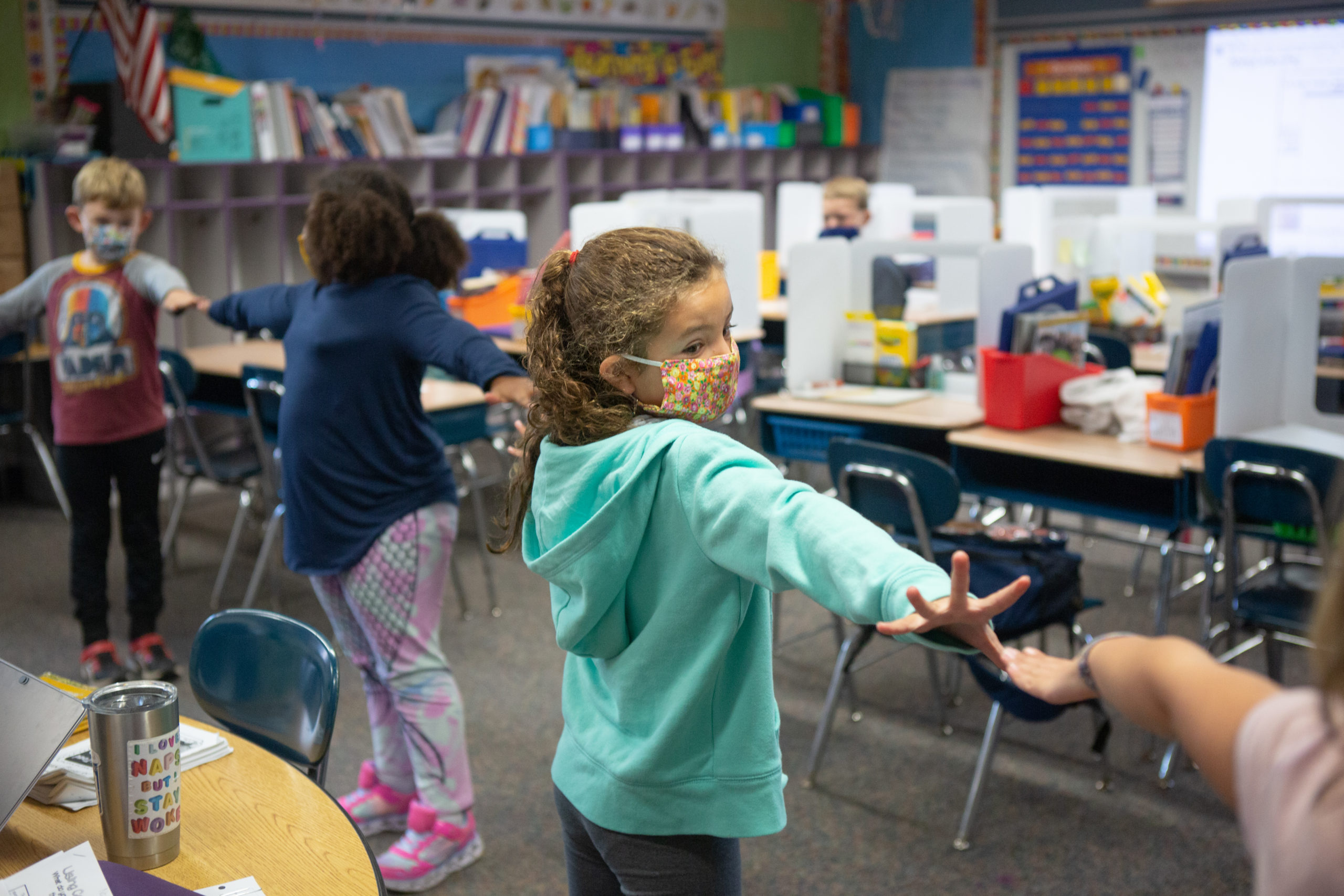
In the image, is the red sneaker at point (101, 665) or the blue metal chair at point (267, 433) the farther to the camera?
the blue metal chair at point (267, 433)

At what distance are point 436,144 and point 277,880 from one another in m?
6.00

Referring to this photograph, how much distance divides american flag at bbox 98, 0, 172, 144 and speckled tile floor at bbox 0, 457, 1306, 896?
229 cm

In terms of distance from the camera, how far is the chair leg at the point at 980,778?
2613 millimetres

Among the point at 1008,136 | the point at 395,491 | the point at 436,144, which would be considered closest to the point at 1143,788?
the point at 395,491

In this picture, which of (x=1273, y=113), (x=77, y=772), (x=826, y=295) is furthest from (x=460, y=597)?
(x=1273, y=113)

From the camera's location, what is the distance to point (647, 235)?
1.25 metres

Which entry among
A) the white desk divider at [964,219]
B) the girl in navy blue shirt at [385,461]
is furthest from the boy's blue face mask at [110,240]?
the white desk divider at [964,219]

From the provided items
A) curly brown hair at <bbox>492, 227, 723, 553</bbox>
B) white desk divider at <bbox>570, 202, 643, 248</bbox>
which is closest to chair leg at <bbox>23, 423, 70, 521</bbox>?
white desk divider at <bbox>570, 202, 643, 248</bbox>

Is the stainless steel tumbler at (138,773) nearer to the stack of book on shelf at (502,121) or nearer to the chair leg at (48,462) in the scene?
the chair leg at (48,462)

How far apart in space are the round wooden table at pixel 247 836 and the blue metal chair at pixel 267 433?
2.40m

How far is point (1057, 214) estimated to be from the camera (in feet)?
20.8

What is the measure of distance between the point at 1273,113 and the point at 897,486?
5854mm

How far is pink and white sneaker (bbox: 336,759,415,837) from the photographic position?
8.63 ft

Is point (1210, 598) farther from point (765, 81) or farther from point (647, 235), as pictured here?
point (765, 81)
